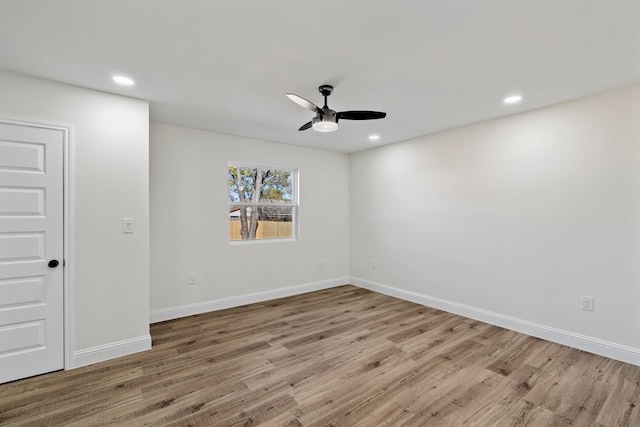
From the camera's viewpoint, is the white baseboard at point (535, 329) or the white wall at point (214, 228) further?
the white wall at point (214, 228)

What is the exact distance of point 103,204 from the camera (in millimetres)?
2703

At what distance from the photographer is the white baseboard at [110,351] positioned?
2572mm

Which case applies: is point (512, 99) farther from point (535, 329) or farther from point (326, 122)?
point (535, 329)

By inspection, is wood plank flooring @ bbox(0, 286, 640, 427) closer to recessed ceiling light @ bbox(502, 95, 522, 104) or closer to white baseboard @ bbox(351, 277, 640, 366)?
white baseboard @ bbox(351, 277, 640, 366)

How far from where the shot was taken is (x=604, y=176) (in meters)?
2.77

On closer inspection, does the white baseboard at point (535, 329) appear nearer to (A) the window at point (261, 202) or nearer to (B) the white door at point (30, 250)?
(A) the window at point (261, 202)

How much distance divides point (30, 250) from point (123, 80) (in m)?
1.61

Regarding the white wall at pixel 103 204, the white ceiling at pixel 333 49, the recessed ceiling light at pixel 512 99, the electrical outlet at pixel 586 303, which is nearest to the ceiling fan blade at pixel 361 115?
the white ceiling at pixel 333 49

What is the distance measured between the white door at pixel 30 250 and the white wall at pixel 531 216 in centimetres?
411

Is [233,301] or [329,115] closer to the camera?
[329,115]

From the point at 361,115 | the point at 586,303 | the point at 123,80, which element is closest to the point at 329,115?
the point at 361,115

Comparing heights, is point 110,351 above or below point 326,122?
below

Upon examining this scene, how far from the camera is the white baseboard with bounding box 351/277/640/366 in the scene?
2672 millimetres

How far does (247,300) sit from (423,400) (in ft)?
9.32
